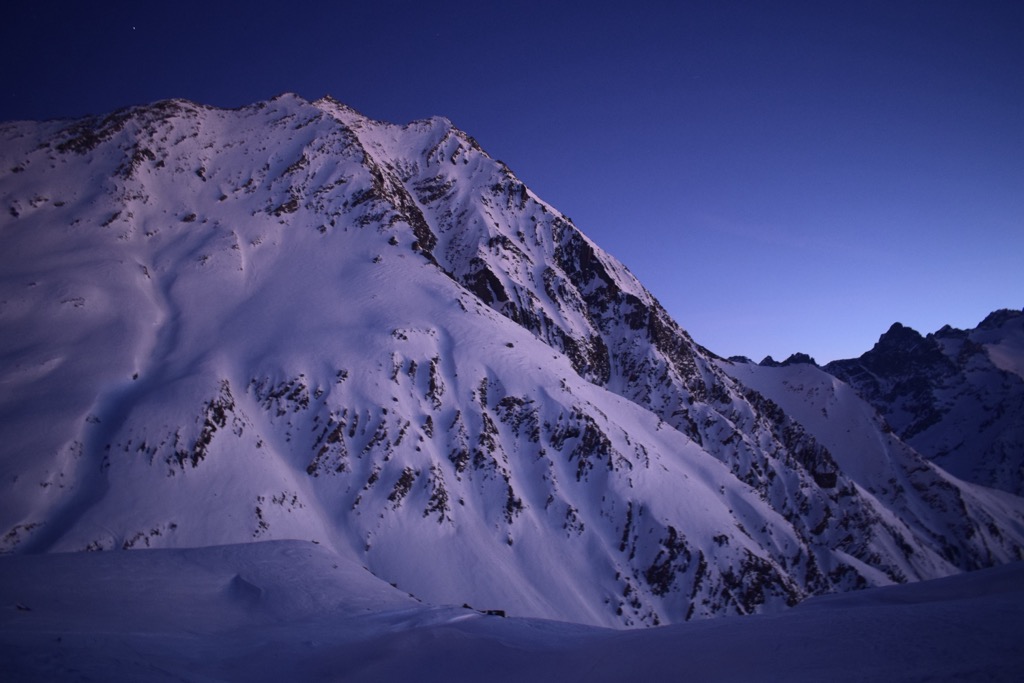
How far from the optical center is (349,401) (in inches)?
2021

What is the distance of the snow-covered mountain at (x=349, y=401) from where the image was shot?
41.0 m

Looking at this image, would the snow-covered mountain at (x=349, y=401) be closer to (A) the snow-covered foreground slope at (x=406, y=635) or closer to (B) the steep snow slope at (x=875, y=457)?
(B) the steep snow slope at (x=875, y=457)

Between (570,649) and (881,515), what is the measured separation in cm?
11867

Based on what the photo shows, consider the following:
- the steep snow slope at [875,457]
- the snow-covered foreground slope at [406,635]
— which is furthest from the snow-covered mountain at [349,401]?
the snow-covered foreground slope at [406,635]

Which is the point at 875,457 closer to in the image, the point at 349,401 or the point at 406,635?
the point at 349,401

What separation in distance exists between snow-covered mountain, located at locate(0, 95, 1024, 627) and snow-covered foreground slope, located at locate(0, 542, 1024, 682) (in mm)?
22892

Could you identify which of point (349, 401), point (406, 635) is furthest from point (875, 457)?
point (406, 635)

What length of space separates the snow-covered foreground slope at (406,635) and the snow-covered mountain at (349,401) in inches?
901

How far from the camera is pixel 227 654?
1081 cm

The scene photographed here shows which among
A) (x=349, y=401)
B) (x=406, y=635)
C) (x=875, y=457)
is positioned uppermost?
(x=349, y=401)

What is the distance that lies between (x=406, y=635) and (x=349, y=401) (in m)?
42.8

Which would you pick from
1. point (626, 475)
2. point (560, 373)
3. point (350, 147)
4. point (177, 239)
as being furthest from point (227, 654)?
point (350, 147)

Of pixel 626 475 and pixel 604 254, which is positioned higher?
pixel 604 254

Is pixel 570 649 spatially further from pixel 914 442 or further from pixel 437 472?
pixel 914 442
